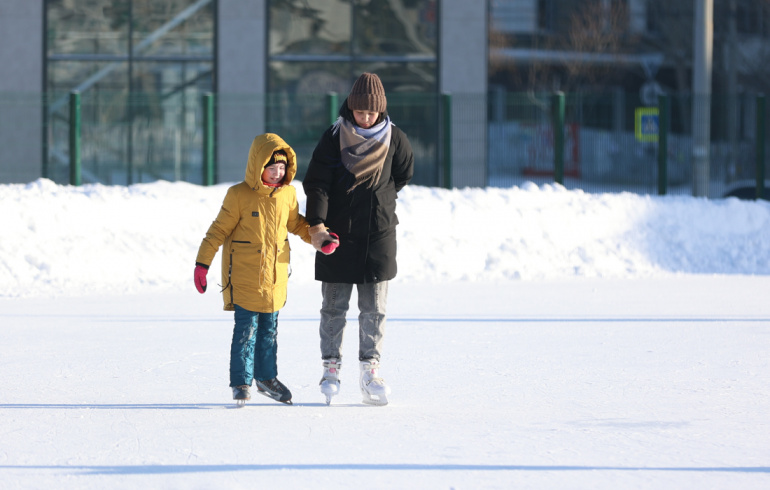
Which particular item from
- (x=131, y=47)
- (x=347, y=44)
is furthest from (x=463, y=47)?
(x=131, y=47)

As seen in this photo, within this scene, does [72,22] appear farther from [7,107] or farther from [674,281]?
[674,281]

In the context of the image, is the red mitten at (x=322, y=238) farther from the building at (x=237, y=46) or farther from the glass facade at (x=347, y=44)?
the glass facade at (x=347, y=44)

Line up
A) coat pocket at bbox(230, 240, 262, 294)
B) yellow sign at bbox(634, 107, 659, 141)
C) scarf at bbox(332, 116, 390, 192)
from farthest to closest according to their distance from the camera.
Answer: yellow sign at bbox(634, 107, 659, 141) → scarf at bbox(332, 116, 390, 192) → coat pocket at bbox(230, 240, 262, 294)

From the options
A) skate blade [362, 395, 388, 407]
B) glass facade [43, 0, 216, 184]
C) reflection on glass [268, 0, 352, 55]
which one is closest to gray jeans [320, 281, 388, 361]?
skate blade [362, 395, 388, 407]

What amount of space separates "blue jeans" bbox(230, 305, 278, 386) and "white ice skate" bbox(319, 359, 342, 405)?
0.88ft

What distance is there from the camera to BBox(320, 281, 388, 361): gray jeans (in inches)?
243

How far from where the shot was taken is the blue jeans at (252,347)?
5996 mm

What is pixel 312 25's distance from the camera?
71.7 feet

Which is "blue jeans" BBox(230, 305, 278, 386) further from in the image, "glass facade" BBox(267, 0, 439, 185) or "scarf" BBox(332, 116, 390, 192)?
"glass facade" BBox(267, 0, 439, 185)

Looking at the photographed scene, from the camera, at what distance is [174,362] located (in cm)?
749

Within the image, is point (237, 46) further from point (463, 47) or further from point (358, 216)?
point (358, 216)

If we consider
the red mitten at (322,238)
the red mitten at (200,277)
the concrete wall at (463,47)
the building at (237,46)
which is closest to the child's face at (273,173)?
the red mitten at (322,238)

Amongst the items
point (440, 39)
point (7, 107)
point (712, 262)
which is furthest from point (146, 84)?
point (712, 262)

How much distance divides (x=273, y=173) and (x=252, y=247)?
38 cm
